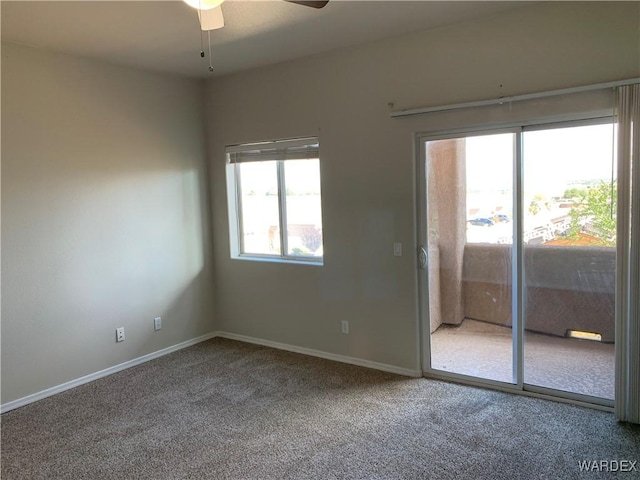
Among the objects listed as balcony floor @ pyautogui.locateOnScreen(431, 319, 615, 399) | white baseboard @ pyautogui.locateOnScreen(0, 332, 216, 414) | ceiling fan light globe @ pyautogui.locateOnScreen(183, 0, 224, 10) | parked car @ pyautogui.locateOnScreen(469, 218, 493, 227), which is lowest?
white baseboard @ pyautogui.locateOnScreen(0, 332, 216, 414)

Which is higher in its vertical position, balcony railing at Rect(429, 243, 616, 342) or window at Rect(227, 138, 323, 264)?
window at Rect(227, 138, 323, 264)

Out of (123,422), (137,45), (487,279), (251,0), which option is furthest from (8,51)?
(487,279)

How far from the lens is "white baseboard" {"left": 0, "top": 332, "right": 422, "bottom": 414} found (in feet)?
11.6

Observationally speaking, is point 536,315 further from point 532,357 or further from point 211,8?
point 211,8

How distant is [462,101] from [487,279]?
1301 mm

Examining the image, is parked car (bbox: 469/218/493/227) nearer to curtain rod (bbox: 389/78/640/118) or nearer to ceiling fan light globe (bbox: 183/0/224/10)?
curtain rod (bbox: 389/78/640/118)

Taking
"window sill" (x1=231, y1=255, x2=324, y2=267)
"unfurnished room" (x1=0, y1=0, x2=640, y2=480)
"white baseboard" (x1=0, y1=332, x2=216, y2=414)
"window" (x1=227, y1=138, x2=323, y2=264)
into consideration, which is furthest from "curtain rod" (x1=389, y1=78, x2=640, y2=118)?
"white baseboard" (x1=0, y1=332, x2=216, y2=414)

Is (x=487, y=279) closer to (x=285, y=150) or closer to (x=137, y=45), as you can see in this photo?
(x=285, y=150)

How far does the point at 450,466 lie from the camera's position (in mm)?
2533

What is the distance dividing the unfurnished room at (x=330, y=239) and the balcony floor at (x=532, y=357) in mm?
16

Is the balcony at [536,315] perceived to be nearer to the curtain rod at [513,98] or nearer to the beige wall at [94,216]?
the curtain rod at [513,98]

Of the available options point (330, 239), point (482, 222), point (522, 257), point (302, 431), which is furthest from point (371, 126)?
point (302, 431)

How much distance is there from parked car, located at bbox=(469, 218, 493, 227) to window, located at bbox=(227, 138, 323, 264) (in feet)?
4.55

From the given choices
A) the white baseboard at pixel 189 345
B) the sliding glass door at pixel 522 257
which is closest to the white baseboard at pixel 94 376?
the white baseboard at pixel 189 345
